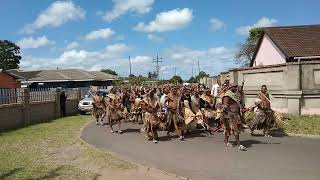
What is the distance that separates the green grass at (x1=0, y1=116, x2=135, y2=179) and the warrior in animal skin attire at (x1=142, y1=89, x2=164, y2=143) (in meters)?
2.08

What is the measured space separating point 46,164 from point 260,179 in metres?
5.36

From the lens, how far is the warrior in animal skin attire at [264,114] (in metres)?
15.4

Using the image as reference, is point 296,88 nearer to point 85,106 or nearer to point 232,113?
point 232,113

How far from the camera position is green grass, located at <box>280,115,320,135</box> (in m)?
15.5

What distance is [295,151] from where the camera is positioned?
1245 centimetres

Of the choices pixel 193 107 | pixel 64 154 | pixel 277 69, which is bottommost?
pixel 64 154

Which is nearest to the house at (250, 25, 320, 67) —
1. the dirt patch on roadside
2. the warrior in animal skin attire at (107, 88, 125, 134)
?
the warrior in animal skin attire at (107, 88, 125, 134)

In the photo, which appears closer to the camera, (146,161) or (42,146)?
(146,161)

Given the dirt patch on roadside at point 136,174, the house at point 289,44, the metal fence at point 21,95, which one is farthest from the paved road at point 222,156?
the house at point 289,44

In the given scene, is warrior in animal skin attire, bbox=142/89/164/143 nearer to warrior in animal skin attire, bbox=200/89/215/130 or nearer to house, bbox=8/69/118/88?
warrior in animal skin attire, bbox=200/89/215/130

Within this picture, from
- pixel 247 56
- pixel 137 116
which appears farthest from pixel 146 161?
pixel 247 56

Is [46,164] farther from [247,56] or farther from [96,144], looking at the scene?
[247,56]

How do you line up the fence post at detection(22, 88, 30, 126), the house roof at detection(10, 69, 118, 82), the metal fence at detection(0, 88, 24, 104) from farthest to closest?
1. the house roof at detection(10, 69, 118, 82)
2. the fence post at detection(22, 88, 30, 126)
3. the metal fence at detection(0, 88, 24, 104)

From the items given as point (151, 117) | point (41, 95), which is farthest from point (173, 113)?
point (41, 95)
